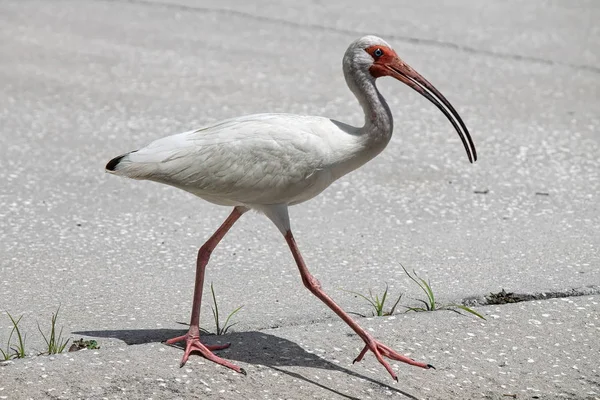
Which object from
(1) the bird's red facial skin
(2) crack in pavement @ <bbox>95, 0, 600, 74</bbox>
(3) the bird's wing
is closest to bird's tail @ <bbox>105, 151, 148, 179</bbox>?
(3) the bird's wing

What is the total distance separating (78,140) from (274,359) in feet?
11.1

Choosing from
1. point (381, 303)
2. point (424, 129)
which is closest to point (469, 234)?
point (381, 303)

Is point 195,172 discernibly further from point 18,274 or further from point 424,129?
point 424,129

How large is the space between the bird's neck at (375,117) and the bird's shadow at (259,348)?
928mm

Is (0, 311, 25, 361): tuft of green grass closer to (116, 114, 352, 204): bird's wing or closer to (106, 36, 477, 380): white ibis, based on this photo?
(106, 36, 477, 380): white ibis

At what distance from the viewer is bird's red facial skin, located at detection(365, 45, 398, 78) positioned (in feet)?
14.6

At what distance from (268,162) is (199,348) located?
0.80m

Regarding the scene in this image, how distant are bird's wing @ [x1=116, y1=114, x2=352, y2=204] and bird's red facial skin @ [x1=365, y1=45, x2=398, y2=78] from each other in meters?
0.34

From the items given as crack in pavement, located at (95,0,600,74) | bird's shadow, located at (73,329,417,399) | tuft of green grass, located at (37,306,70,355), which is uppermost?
crack in pavement, located at (95,0,600,74)

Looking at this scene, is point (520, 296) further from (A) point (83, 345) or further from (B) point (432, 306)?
(A) point (83, 345)

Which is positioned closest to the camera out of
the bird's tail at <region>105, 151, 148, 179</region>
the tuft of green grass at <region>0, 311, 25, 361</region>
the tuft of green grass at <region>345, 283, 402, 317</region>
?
the tuft of green grass at <region>0, 311, 25, 361</region>

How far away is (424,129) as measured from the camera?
25.0 feet

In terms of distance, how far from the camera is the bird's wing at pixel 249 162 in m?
4.22

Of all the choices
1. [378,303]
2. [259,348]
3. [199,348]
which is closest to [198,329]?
[199,348]
